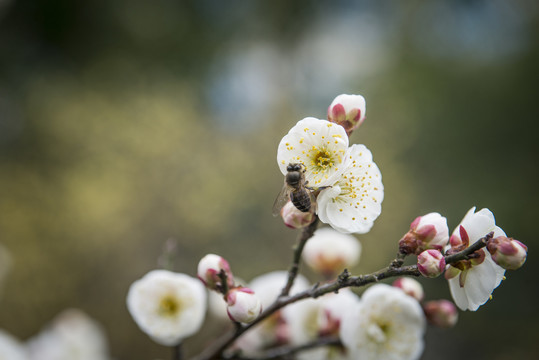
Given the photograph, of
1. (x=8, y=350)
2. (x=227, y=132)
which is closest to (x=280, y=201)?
(x=8, y=350)

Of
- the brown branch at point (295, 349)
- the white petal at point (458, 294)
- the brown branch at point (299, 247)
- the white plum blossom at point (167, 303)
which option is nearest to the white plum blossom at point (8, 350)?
the white plum blossom at point (167, 303)

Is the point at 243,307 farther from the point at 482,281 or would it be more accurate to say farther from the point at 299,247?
the point at 482,281

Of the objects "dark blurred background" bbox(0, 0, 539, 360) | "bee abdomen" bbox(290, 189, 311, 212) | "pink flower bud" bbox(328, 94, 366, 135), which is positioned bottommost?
"dark blurred background" bbox(0, 0, 539, 360)

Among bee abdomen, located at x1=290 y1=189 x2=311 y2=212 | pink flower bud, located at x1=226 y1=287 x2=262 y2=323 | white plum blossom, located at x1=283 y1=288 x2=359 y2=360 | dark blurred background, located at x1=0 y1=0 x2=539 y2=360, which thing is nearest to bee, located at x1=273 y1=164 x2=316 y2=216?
bee abdomen, located at x1=290 y1=189 x2=311 y2=212

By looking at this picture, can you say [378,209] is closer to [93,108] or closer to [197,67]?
[93,108]

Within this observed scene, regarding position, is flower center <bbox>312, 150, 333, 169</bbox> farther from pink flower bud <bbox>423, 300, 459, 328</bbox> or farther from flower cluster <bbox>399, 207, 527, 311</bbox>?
pink flower bud <bbox>423, 300, 459, 328</bbox>

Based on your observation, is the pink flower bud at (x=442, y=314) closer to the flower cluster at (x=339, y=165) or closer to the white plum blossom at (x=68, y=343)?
the flower cluster at (x=339, y=165)
